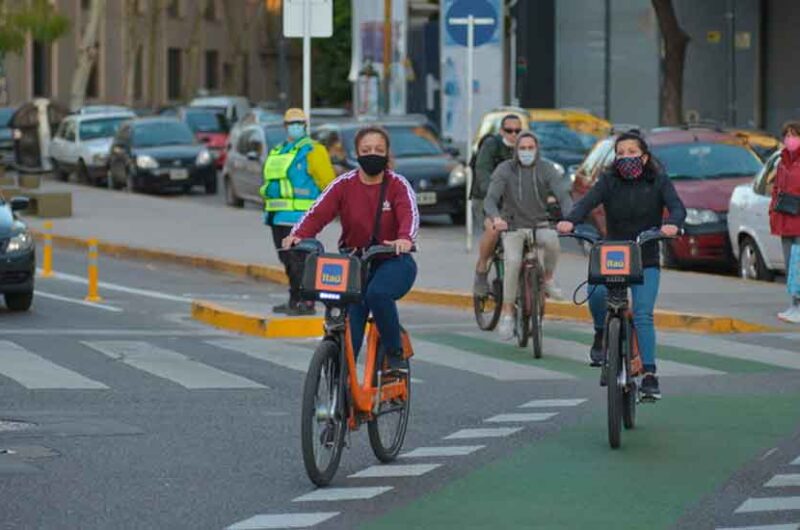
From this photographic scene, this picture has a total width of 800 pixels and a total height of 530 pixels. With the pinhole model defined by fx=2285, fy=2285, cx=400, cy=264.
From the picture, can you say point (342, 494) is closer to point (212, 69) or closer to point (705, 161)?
point (705, 161)

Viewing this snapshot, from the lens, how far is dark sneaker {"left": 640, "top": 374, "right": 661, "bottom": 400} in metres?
12.8

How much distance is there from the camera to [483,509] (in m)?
10.2

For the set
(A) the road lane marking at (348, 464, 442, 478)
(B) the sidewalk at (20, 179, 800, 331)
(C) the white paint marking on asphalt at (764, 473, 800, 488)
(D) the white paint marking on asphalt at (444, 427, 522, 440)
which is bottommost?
(B) the sidewalk at (20, 179, 800, 331)

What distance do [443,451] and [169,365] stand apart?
4695mm

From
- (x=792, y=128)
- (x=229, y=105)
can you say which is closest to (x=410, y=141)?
(x=792, y=128)

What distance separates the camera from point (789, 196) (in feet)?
62.6

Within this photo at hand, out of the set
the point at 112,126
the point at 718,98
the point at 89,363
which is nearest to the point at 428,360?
the point at 89,363

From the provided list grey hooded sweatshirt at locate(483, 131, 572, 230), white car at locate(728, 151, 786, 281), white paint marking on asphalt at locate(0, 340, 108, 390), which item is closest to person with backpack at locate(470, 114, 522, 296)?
grey hooded sweatshirt at locate(483, 131, 572, 230)

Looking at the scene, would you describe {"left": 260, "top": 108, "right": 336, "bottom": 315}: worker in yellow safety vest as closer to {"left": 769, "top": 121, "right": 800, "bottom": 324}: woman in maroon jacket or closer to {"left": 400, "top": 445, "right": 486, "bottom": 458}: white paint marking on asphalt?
{"left": 769, "top": 121, "right": 800, "bottom": 324}: woman in maroon jacket

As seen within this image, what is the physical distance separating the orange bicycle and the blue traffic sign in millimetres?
13623

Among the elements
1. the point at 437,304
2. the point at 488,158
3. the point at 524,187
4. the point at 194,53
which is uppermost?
the point at 194,53

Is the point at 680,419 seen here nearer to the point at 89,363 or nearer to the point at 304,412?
the point at 304,412

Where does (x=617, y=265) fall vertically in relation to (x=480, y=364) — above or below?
above

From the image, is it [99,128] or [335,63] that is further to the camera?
[335,63]
